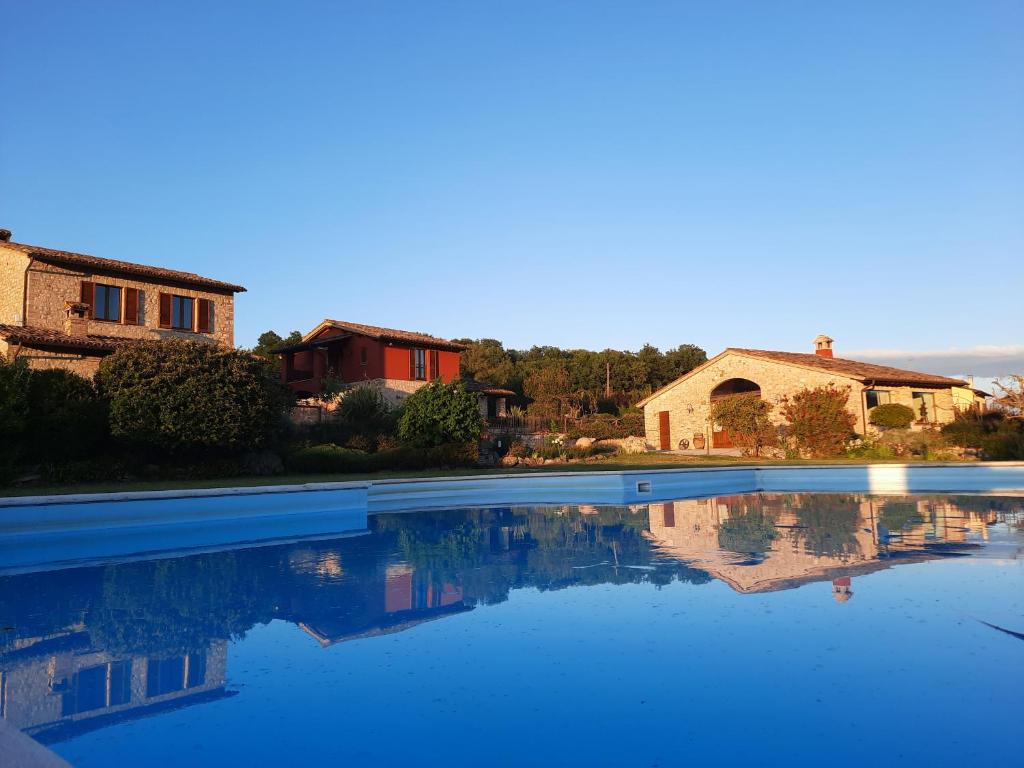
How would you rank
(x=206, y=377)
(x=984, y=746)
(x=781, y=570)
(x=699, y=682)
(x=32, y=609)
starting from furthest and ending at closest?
(x=206, y=377)
(x=781, y=570)
(x=32, y=609)
(x=699, y=682)
(x=984, y=746)

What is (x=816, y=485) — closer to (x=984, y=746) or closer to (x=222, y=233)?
(x=984, y=746)

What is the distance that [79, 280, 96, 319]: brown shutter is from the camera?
21.6 metres

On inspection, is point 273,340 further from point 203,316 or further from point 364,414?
point 364,414

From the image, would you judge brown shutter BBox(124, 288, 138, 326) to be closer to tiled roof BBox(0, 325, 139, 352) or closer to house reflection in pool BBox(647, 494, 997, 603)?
tiled roof BBox(0, 325, 139, 352)

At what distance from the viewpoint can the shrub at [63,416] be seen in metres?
15.3

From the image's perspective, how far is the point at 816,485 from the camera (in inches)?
704

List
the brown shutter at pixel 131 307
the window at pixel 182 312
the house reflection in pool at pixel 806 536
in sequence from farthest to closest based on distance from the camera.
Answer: the window at pixel 182 312 < the brown shutter at pixel 131 307 < the house reflection in pool at pixel 806 536

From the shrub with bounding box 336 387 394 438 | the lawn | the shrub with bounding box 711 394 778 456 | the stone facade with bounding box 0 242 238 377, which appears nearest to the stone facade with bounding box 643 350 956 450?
the shrub with bounding box 711 394 778 456

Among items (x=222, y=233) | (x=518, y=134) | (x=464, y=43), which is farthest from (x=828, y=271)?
(x=222, y=233)

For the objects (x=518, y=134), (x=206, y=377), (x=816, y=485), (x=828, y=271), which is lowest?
(x=816, y=485)

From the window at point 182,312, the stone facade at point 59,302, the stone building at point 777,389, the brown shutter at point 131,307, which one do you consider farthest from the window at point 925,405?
the brown shutter at point 131,307

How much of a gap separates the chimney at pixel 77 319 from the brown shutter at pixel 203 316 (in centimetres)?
419

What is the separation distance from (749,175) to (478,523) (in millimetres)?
14636

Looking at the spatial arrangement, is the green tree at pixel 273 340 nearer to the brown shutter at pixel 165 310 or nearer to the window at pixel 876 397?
the brown shutter at pixel 165 310
